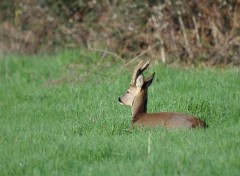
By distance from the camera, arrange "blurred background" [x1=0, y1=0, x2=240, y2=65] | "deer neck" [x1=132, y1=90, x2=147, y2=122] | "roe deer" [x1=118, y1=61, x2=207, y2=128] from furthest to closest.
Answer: "blurred background" [x1=0, y1=0, x2=240, y2=65] < "deer neck" [x1=132, y1=90, x2=147, y2=122] < "roe deer" [x1=118, y1=61, x2=207, y2=128]

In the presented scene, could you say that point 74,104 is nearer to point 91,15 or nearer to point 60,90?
point 60,90

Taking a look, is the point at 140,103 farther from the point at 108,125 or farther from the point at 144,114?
the point at 108,125

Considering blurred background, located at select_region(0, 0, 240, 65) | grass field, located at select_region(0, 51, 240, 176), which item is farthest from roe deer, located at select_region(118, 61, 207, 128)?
blurred background, located at select_region(0, 0, 240, 65)

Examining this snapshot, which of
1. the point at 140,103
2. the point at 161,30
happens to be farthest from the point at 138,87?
the point at 161,30

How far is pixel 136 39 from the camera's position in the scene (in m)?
16.6

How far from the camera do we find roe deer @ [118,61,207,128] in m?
8.45

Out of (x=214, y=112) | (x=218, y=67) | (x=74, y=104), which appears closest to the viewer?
(x=214, y=112)

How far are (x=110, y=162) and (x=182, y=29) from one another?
363 inches

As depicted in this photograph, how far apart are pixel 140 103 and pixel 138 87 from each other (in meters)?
0.25

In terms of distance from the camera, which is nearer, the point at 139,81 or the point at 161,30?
the point at 139,81

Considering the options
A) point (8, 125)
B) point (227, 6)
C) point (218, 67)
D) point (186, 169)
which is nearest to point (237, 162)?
point (186, 169)

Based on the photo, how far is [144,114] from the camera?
9062mm

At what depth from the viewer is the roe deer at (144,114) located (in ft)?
27.7

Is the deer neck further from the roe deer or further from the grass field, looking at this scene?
the grass field
